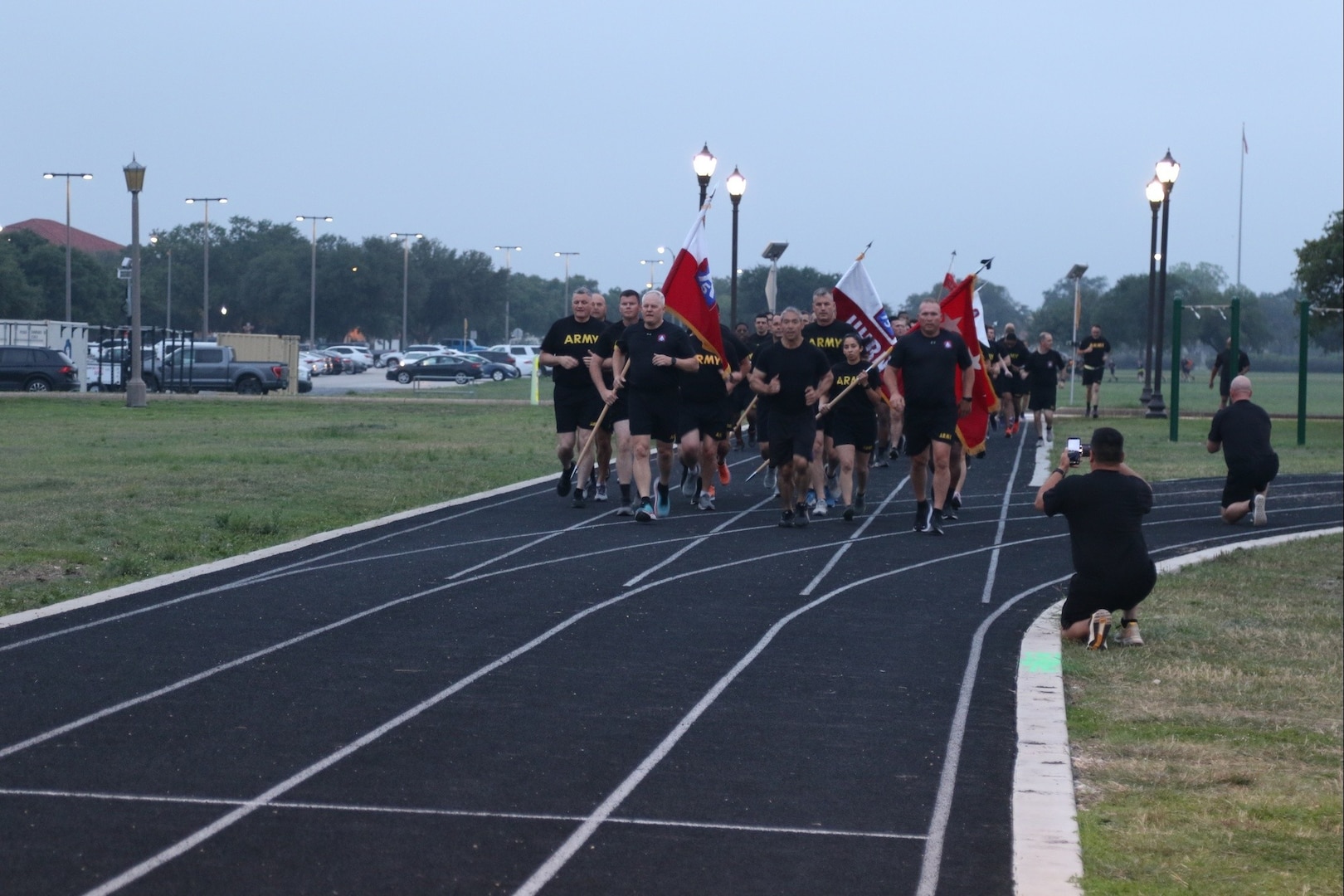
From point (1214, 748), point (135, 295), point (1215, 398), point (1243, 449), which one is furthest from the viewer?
point (1215, 398)

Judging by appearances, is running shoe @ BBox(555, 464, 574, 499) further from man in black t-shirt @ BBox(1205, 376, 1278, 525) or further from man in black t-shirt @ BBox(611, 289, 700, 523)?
man in black t-shirt @ BBox(1205, 376, 1278, 525)

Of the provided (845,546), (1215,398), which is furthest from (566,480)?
(1215,398)

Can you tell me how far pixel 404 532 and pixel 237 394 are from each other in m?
36.1

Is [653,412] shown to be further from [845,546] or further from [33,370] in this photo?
[33,370]

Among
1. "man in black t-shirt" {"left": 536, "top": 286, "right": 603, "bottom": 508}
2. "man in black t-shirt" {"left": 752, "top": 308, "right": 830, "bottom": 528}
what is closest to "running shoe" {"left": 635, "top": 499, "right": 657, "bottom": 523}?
"man in black t-shirt" {"left": 752, "top": 308, "right": 830, "bottom": 528}

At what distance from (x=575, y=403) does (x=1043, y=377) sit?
13647 millimetres

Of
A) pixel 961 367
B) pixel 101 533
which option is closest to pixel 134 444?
pixel 101 533

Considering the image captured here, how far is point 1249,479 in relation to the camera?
15984 mm

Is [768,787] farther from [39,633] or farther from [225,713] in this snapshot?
[39,633]

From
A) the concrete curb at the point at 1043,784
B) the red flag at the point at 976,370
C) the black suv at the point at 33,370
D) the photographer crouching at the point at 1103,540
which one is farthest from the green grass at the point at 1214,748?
the black suv at the point at 33,370

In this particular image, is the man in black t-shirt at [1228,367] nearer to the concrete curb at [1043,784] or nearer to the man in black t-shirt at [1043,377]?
the man in black t-shirt at [1043,377]

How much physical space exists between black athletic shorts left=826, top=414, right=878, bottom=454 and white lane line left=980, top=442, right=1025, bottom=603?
150 cm

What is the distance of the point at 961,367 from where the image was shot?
14.7 metres

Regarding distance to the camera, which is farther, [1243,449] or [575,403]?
[575,403]
